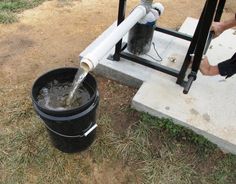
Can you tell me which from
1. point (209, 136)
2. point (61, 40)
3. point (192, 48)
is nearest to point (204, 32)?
point (192, 48)

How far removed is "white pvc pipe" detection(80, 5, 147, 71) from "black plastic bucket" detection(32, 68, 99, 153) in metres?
0.20

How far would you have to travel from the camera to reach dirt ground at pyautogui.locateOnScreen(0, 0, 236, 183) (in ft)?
9.30

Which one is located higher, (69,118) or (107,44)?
(107,44)

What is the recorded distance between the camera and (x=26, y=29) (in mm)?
3678

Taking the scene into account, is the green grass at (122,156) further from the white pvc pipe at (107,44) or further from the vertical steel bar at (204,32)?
the white pvc pipe at (107,44)

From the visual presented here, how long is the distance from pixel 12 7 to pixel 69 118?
2.73 metres

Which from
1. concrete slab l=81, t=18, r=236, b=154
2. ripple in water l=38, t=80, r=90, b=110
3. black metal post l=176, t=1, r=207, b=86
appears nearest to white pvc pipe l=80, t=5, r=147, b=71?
ripple in water l=38, t=80, r=90, b=110

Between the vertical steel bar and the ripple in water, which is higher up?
the vertical steel bar

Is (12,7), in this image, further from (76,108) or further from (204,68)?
(204,68)

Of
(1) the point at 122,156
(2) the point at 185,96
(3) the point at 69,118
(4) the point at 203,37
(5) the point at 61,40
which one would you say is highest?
(4) the point at 203,37

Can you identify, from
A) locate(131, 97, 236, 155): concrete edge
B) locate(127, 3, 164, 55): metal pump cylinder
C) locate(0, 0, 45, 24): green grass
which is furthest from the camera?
locate(0, 0, 45, 24): green grass

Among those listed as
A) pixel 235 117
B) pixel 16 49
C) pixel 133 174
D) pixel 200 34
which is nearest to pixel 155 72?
pixel 200 34

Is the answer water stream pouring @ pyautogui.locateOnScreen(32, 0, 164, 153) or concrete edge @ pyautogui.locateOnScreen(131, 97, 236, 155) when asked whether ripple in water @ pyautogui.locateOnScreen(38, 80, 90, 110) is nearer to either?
water stream pouring @ pyautogui.locateOnScreen(32, 0, 164, 153)

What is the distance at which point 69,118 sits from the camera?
193cm
